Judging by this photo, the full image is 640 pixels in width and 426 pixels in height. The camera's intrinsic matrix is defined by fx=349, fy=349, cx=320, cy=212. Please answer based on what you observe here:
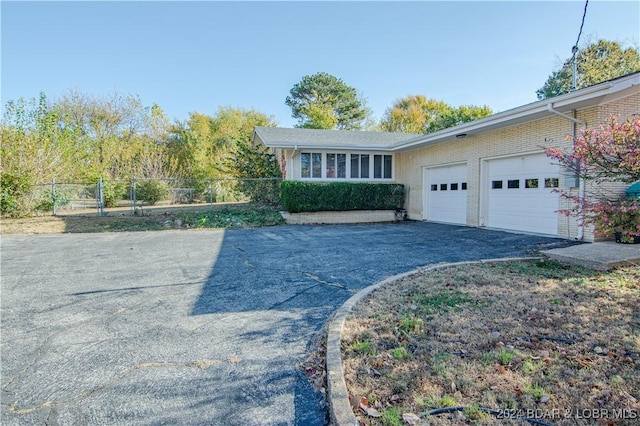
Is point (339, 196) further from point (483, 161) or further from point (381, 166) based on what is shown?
point (483, 161)

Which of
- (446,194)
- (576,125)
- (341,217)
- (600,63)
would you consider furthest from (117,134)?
(600,63)

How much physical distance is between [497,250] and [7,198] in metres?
17.3

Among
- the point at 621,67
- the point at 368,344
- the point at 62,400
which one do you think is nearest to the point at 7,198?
the point at 62,400

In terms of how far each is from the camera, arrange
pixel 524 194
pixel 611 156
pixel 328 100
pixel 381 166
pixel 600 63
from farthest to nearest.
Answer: pixel 328 100
pixel 600 63
pixel 381 166
pixel 524 194
pixel 611 156

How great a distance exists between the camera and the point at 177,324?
3.75 m

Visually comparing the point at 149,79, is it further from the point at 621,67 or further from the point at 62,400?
the point at 621,67

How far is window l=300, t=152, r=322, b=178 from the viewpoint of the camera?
15016mm

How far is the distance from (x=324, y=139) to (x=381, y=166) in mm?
2903

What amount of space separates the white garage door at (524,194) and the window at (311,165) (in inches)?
269

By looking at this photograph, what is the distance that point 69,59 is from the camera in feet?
61.7

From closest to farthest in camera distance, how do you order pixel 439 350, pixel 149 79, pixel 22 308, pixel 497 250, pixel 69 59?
1. pixel 439 350
2. pixel 22 308
3. pixel 497 250
4. pixel 69 59
5. pixel 149 79

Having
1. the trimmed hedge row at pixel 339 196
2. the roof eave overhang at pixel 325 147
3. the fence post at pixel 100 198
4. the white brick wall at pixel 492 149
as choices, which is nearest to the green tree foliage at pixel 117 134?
the fence post at pixel 100 198

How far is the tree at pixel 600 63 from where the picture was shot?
2508 centimetres

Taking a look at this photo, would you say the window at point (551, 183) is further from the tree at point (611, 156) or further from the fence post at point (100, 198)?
the fence post at point (100, 198)
